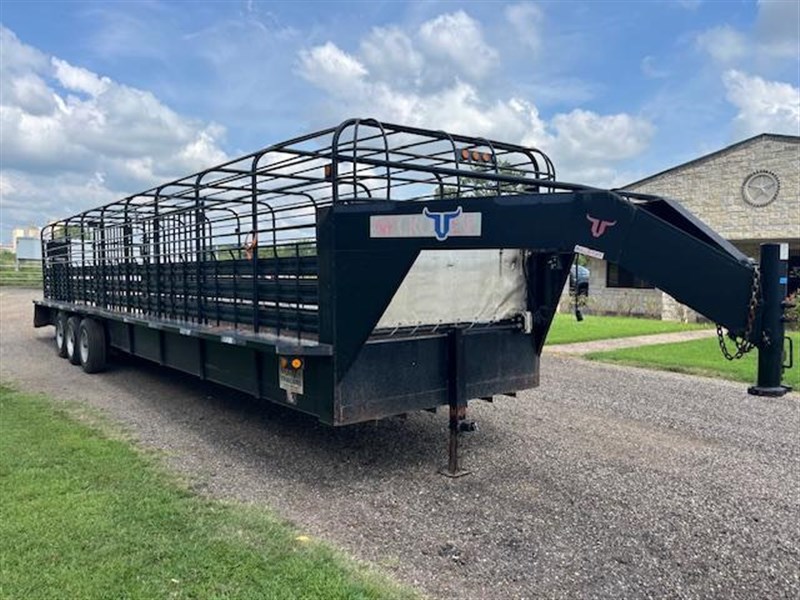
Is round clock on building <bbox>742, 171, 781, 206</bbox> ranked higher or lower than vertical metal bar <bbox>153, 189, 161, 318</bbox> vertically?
higher

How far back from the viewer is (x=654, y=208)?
12.9ft

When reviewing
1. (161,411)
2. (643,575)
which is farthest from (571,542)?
(161,411)

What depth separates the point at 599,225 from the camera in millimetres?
3584

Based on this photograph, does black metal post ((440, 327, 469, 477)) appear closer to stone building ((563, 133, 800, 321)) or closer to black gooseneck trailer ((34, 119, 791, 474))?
black gooseneck trailer ((34, 119, 791, 474))

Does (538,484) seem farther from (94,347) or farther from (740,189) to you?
(740,189)

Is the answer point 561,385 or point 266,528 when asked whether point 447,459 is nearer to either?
point 266,528

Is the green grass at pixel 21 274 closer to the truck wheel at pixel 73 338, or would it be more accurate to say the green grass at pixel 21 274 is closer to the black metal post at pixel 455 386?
the truck wheel at pixel 73 338

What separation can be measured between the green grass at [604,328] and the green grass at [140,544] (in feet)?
32.8

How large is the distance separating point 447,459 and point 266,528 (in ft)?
6.35

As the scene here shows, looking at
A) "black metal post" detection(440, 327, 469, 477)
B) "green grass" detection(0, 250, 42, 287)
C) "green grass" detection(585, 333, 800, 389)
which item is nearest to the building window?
"green grass" detection(585, 333, 800, 389)

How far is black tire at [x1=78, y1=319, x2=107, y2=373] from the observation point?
9.48m

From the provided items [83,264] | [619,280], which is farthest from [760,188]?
[83,264]

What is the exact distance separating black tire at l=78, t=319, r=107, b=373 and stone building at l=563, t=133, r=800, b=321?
12.2 m

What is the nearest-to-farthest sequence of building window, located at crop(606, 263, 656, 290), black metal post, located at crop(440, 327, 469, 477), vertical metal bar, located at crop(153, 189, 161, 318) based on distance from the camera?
black metal post, located at crop(440, 327, 469, 477) < vertical metal bar, located at crop(153, 189, 161, 318) < building window, located at crop(606, 263, 656, 290)
